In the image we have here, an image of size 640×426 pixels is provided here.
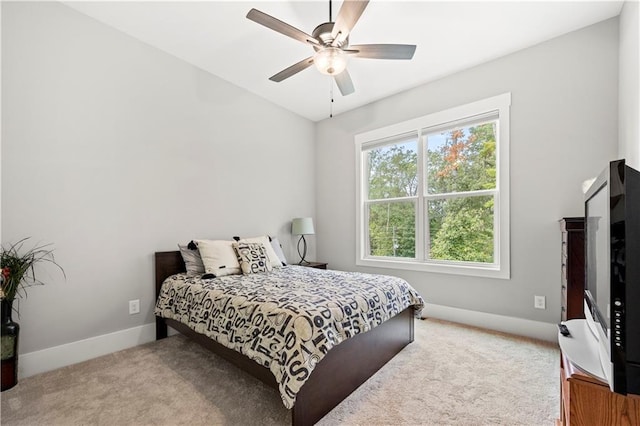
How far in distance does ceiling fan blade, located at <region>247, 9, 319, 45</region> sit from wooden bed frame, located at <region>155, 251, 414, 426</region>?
2.02 meters

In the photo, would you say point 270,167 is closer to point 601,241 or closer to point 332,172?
point 332,172

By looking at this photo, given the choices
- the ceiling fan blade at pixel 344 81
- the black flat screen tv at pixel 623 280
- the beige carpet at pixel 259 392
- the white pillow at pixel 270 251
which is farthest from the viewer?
the white pillow at pixel 270 251

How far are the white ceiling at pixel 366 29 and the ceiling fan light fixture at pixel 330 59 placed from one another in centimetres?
51

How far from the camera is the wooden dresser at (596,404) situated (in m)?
0.87

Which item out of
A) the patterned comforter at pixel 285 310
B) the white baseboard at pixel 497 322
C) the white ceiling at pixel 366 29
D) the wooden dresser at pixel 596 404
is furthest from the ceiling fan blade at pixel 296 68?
the white baseboard at pixel 497 322

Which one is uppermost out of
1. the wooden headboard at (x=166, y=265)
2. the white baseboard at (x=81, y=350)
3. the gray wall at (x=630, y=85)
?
the gray wall at (x=630, y=85)

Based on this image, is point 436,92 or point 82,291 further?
point 436,92

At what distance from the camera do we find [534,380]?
2.00 m

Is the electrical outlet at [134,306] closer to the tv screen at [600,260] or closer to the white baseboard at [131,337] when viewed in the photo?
the white baseboard at [131,337]

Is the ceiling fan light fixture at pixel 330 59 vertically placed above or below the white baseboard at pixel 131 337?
above

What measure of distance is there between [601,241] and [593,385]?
49 cm

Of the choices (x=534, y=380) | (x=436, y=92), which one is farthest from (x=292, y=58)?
(x=534, y=380)

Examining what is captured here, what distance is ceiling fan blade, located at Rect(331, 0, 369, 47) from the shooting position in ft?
5.53

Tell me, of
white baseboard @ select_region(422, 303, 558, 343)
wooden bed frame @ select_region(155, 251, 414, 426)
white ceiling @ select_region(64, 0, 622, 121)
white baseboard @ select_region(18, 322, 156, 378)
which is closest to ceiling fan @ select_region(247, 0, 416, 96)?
white ceiling @ select_region(64, 0, 622, 121)
